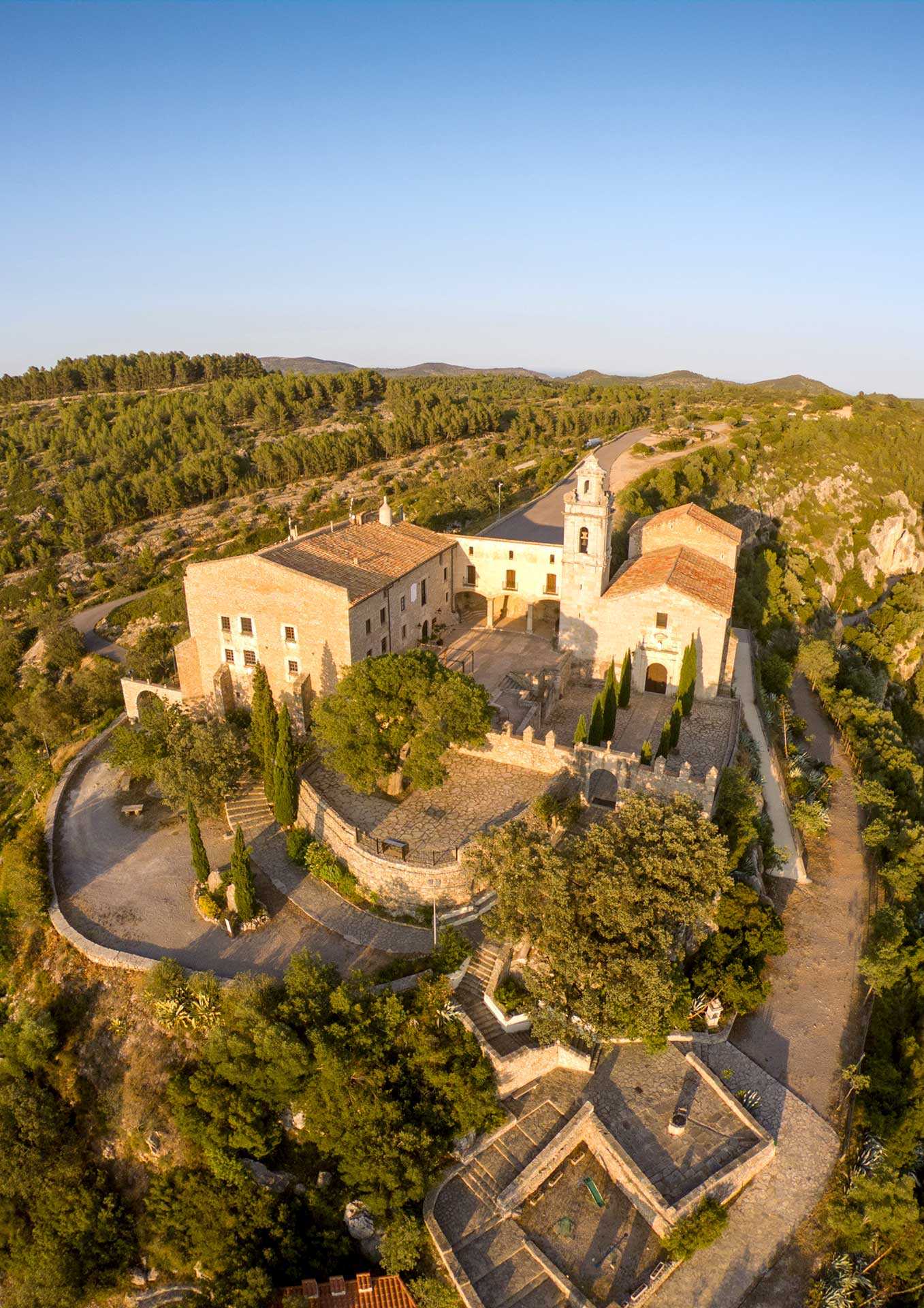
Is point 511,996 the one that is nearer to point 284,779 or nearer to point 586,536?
point 284,779

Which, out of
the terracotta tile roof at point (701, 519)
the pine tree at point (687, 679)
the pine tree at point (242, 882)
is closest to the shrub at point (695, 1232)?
the pine tree at point (242, 882)

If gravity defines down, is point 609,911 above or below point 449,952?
above

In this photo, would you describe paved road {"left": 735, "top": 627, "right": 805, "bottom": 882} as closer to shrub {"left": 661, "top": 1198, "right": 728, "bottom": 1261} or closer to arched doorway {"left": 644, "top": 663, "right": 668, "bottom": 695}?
arched doorway {"left": 644, "top": 663, "right": 668, "bottom": 695}

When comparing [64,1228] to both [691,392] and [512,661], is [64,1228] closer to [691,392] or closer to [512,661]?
[512,661]

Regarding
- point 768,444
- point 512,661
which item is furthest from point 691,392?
point 512,661

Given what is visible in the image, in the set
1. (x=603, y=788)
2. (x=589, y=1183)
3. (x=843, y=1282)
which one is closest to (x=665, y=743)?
(x=603, y=788)

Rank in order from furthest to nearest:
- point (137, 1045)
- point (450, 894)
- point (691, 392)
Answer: point (691, 392) < point (450, 894) < point (137, 1045)
